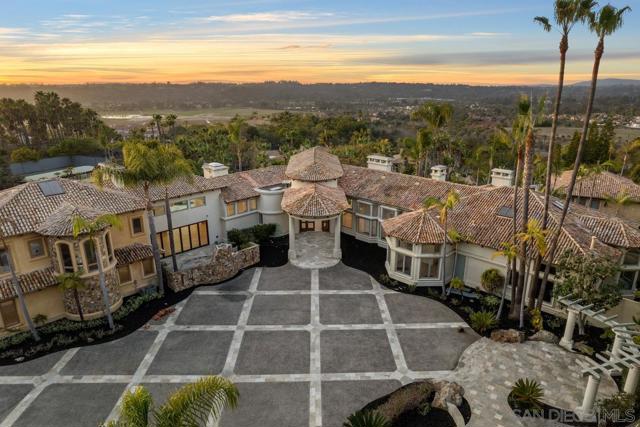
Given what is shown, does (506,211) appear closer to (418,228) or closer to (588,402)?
(418,228)

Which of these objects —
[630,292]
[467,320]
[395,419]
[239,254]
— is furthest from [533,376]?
[239,254]

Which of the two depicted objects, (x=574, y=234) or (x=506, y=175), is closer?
(x=574, y=234)

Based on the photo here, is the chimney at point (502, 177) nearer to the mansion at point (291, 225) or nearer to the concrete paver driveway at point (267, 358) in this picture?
the mansion at point (291, 225)

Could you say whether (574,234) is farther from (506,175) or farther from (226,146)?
(226,146)

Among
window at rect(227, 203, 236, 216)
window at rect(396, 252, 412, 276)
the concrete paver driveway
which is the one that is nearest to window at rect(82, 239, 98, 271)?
the concrete paver driveway

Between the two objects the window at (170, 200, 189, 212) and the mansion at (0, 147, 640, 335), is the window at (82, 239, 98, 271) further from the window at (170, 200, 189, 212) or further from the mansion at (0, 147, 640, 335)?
the window at (170, 200, 189, 212)

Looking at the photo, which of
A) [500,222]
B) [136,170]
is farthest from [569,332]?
[136,170]
